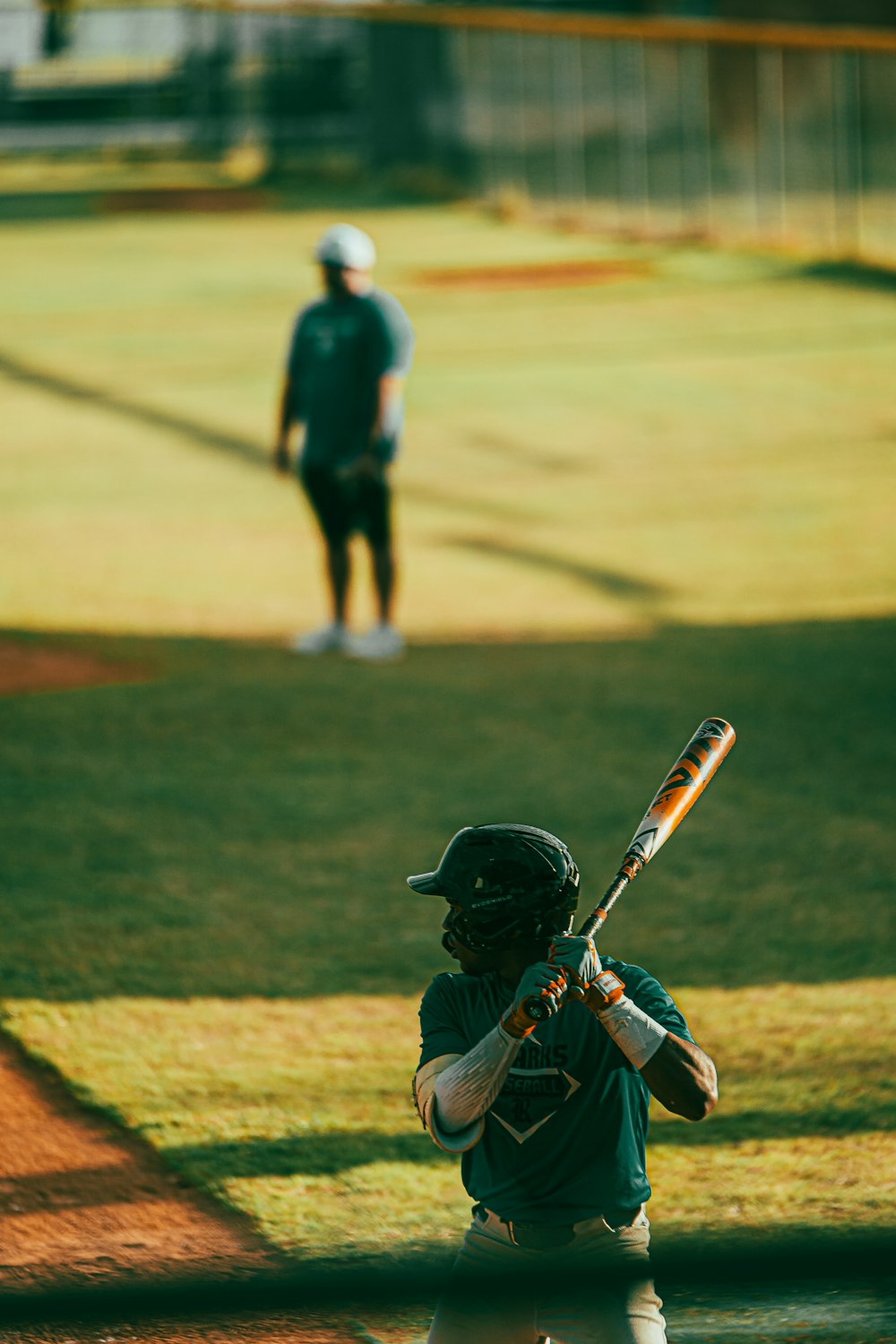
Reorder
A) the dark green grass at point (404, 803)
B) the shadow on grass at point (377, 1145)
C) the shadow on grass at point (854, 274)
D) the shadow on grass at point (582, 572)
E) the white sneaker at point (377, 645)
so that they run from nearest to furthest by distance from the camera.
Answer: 1. the shadow on grass at point (377, 1145)
2. the dark green grass at point (404, 803)
3. the white sneaker at point (377, 645)
4. the shadow on grass at point (582, 572)
5. the shadow on grass at point (854, 274)

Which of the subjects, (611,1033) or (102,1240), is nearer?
(611,1033)

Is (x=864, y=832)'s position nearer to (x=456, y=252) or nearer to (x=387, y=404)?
(x=387, y=404)

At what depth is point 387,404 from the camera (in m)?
9.03

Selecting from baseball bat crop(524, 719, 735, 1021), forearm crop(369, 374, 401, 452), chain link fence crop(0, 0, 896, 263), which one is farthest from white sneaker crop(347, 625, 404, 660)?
chain link fence crop(0, 0, 896, 263)

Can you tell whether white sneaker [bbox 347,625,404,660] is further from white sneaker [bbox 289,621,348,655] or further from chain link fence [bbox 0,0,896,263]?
chain link fence [bbox 0,0,896,263]

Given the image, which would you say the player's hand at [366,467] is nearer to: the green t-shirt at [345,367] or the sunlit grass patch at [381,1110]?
the green t-shirt at [345,367]

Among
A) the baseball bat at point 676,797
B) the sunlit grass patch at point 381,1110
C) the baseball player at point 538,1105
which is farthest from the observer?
the sunlit grass patch at point 381,1110

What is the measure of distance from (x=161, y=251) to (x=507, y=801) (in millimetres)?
19959

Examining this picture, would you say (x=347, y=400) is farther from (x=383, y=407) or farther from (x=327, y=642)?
(x=327, y=642)

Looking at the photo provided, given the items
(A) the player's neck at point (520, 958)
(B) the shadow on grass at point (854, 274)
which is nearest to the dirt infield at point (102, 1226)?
(A) the player's neck at point (520, 958)

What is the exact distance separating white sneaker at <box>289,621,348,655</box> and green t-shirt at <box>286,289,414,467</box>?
37.8 inches

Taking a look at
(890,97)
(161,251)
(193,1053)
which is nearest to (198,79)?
(161,251)

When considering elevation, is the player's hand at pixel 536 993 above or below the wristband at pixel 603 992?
above

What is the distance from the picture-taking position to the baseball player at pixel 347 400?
896 cm
